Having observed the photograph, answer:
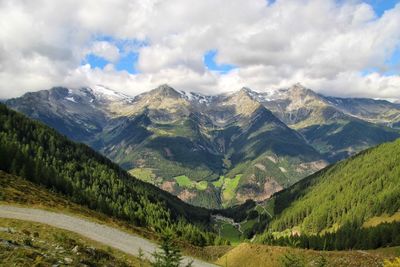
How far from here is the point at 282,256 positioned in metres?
69.1

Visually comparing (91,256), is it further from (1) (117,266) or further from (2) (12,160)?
(2) (12,160)

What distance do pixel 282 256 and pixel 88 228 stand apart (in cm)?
3435

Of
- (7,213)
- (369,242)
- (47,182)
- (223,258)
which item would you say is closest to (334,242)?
(369,242)

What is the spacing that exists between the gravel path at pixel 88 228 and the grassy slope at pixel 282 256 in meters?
9.73

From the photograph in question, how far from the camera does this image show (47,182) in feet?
402

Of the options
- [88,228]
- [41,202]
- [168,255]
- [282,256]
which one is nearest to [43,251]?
[168,255]

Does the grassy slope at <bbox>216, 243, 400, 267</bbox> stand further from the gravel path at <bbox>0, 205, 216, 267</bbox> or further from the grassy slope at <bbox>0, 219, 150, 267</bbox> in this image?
the grassy slope at <bbox>0, 219, 150, 267</bbox>

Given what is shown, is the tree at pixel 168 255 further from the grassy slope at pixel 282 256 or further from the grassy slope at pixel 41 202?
the grassy slope at pixel 41 202

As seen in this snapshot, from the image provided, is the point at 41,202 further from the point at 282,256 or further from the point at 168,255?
the point at 168,255

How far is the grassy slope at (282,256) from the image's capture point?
69.4 metres

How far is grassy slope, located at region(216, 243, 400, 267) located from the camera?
69.4m

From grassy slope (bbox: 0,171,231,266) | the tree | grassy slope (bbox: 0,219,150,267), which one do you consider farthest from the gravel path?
the tree

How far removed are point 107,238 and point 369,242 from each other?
129 metres

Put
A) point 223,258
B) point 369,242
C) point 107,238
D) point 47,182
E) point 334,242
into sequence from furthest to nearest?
point 334,242
point 369,242
point 47,182
point 223,258
point 107,238
